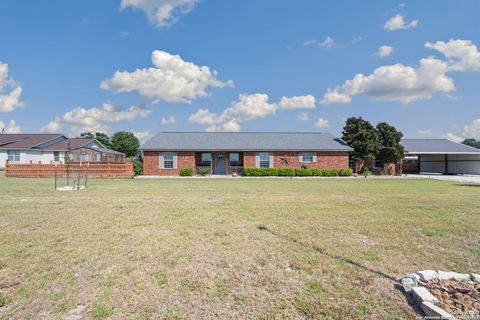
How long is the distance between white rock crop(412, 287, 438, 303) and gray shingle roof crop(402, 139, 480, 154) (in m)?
29.9

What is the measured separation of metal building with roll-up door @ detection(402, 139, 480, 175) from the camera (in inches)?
1107

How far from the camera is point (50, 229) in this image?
18.2ft

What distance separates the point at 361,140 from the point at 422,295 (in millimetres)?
25374

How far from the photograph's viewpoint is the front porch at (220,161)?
1026 inches

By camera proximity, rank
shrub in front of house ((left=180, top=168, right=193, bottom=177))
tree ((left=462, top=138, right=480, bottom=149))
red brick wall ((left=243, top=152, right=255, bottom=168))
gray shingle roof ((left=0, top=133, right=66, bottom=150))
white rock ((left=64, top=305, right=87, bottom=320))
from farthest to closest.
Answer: tree ((left=462, top=138, right=480, bottom=149))
gray shingle roof ((left=0, top=133, right=66, bottom=150))
red brick wall ((left=243, top=152, right=255, bottom=168))
shrub in front of house ((left=180, top=168, right=193, bottom=177))
white rock ((left=64, top=305, right=87, bottom=320))

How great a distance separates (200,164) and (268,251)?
874 inches

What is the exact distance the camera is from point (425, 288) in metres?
2.99

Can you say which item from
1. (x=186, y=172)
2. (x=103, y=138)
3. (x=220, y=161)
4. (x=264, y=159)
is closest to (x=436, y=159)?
(x=264, y=159)

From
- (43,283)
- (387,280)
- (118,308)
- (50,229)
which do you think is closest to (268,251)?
(387,280)

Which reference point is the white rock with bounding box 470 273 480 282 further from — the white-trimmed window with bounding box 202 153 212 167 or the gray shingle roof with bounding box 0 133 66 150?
the gray shingle roof with bounding box 0 133 66 150

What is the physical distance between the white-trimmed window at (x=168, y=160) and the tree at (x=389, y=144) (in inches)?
785

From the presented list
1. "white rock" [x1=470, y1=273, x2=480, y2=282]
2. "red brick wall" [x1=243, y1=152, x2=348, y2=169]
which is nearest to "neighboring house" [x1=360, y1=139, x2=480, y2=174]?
"red brick wall" [x1=243, y1=152, x2=348, y2=169]

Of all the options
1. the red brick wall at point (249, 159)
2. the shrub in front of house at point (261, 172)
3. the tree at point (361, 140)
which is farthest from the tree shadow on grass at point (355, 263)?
the tree at point (361, 140)

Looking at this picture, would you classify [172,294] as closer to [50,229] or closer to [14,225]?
[50,229]
